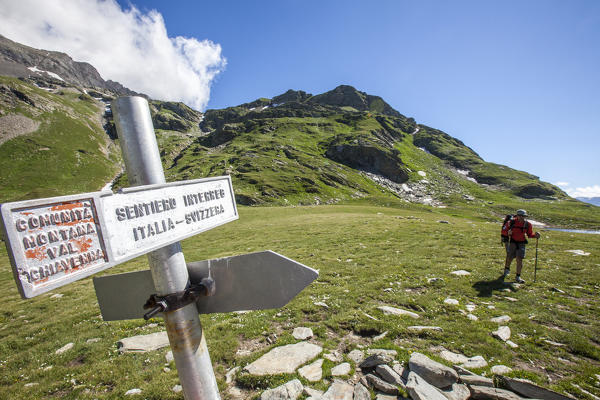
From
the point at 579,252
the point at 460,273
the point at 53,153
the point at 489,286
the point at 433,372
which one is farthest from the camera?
the point at 53,153

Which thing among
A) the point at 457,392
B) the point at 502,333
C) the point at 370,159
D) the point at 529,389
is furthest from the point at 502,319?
the point at 370,159

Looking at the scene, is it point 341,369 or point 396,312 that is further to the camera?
point 396,312

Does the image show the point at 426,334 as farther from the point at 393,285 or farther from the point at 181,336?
the point at 181,336

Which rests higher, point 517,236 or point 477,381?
point 477,381

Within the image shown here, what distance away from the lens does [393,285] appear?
35.4ft

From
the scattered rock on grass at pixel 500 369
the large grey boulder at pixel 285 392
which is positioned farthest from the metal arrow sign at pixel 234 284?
the scattered rock on grass at pixel 500 369

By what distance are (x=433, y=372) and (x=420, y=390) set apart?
630mm

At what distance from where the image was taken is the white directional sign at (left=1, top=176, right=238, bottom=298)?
168 centimetres

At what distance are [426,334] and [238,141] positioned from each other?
15175cm

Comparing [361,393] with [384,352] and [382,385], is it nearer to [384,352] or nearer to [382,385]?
[382,385]

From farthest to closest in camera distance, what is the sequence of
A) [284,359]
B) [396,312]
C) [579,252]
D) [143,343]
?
[579,252] → [396,312] → [143,343] → [284,359]

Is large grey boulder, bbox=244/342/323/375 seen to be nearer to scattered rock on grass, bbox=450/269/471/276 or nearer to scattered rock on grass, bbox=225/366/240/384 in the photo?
scattered rock on grass, bbox=225/366/240/384

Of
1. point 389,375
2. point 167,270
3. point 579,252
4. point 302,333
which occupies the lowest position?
point 579,252

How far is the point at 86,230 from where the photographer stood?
6.60 ft
